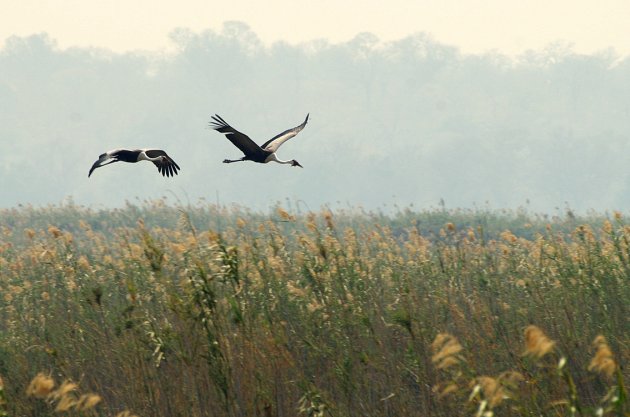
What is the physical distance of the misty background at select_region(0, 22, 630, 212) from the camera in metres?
79.4

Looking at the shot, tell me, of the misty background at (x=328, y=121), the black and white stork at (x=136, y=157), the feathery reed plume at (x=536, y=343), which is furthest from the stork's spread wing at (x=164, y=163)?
the misty background at (x=328, y=121)

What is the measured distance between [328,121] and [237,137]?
7932cm

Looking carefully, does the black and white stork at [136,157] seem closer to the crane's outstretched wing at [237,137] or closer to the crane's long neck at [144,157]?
the crane's long neck at [144,157]

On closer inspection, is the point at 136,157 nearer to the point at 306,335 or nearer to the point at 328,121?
the point at 306,335

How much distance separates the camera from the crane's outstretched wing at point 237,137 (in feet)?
27.6

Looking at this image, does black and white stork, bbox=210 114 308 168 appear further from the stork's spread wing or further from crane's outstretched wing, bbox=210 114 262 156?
the stork's spread wing

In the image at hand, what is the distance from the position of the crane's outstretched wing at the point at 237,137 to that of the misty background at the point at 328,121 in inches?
2497

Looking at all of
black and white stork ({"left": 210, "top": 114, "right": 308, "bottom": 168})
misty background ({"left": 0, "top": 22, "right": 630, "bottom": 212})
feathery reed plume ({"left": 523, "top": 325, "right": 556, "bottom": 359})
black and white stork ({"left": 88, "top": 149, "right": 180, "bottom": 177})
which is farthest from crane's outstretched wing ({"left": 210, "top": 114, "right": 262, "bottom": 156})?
misty background ({"left": 0, "top": 22, "right": 630, "bottom": 212})

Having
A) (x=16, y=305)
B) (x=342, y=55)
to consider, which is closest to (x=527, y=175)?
(x=342, y=55)

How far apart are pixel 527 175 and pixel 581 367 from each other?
7392 centimetres

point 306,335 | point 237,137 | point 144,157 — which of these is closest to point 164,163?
point 144,157

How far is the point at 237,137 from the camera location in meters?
8.80

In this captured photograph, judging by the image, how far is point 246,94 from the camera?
93.2 m

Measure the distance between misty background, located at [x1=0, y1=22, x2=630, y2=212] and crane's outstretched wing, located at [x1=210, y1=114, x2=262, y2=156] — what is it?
63427 millimetres
